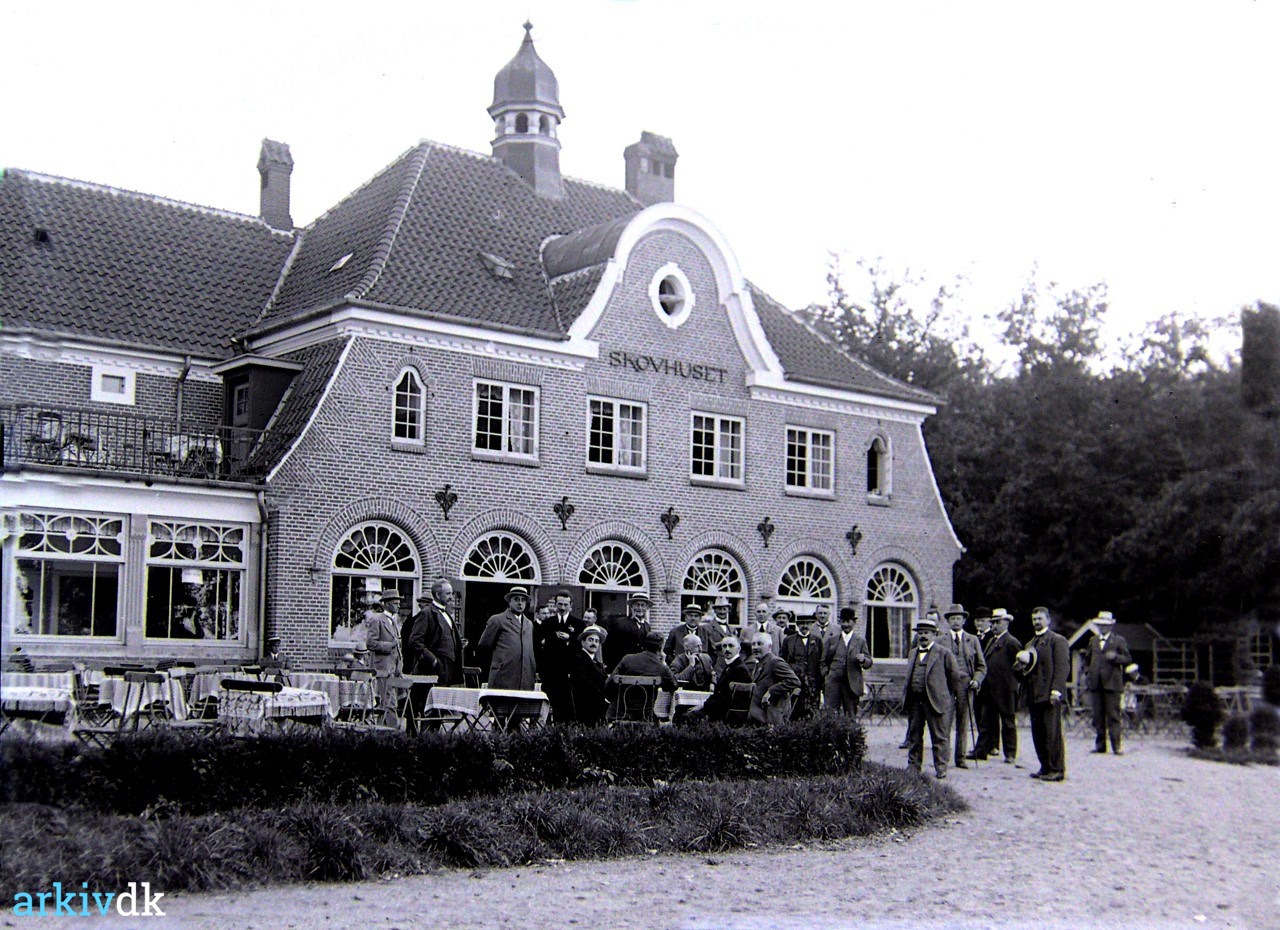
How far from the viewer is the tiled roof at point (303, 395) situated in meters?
21.0

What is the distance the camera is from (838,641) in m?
16.4

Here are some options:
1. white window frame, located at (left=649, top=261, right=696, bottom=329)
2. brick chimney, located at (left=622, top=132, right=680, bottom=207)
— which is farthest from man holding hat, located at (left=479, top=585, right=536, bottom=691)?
brick chimney, located at (left=622, top=132, right=680, bottom=207)

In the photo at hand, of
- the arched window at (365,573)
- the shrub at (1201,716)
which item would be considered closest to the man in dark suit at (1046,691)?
the shrub at (1201,716)

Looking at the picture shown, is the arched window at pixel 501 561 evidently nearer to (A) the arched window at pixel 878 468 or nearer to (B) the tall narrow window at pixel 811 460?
(B) the tall narrow window at pixel 811 460

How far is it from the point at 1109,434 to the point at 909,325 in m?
11.8

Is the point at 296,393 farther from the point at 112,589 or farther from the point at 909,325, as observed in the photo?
the point at 909,325

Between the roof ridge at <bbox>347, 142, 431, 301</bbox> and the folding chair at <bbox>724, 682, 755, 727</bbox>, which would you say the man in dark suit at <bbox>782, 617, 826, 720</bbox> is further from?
the roof ridge at <bbox>347, 142, 431, 301</bbox>

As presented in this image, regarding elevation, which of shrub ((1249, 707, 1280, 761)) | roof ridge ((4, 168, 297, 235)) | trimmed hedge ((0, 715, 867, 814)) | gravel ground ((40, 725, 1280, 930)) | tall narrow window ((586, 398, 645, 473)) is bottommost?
gravel ground ((40, 725, 1280, 930))

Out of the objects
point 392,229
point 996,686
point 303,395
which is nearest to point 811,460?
point 392,229

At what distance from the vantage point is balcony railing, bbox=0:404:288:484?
1912 cm

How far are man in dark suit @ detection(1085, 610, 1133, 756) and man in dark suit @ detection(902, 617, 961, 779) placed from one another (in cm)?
345

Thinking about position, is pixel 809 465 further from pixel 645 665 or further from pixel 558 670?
pixel 558 670

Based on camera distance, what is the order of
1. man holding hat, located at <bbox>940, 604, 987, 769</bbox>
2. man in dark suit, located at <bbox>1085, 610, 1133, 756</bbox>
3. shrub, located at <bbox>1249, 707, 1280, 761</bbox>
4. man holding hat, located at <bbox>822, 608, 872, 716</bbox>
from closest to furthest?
shrub, located at <bbox>1249, 707, 1280, 761</bbox>
man holding hat, located at <bbox>940, 604, 987, 769</bbox>
man holding hat, located at <bbox>822, 608, 872, 716</bbox>
man in dark suit, located at <bbox>1085, 610, 1133, 756</bbox>

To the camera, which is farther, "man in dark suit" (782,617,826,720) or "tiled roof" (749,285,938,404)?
"tiled roof" (749,285,938,404)
